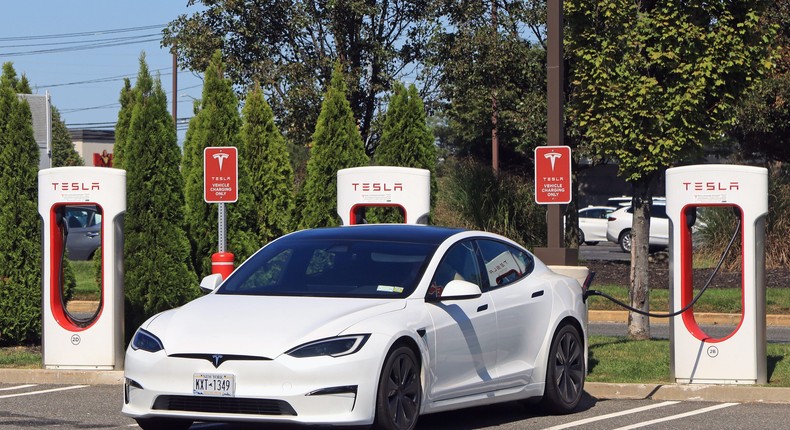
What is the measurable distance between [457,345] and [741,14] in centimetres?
733

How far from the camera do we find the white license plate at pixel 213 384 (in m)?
7.99

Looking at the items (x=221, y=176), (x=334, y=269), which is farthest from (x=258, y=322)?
(x=221, y=176)

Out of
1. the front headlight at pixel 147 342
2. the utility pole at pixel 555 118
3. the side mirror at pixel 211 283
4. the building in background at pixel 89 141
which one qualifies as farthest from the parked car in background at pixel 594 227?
the building in background at pixel 89 141

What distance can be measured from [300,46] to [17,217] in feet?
62.0

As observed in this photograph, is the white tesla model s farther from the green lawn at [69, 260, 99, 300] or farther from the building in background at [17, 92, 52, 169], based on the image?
the building in background at [17, 92, 52, 169]

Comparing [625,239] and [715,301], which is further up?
[625,239]

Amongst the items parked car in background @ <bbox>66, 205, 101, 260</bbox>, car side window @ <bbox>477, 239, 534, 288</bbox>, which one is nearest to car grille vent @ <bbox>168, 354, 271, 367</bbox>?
car side window @ <bbox>477, 239, 534, 288</bbox>

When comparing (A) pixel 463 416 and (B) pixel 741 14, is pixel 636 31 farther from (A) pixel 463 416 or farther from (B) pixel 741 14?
(A) pixel 463 416

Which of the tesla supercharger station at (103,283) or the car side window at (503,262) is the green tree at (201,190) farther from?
the car side window at (503,262)

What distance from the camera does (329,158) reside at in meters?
19.5

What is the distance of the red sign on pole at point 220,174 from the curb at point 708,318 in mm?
8195

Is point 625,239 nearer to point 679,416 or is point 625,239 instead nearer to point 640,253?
point 640,253

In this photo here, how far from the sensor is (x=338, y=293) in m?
8.97

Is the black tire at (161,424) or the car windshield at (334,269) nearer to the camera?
the black tire at (161,424)
